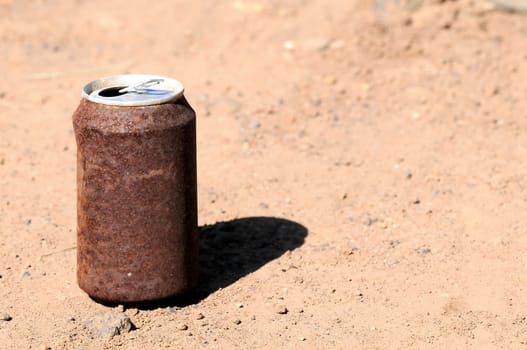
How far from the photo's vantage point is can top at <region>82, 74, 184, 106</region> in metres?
4.70

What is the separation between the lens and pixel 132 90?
488 centimetres

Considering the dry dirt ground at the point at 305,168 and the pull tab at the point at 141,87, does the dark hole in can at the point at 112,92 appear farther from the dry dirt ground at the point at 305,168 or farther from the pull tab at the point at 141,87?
the dry dirt ground at the point at 305,168

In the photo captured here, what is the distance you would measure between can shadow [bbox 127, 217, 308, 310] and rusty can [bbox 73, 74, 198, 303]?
32cm

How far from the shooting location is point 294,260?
5.70 meters

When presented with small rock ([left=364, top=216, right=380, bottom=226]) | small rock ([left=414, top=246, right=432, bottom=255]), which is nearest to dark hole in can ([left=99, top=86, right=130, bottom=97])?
small rock ([left=364, top=216, right=380, bottom=226])

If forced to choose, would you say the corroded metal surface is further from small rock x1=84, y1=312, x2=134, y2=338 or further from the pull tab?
the pull tab

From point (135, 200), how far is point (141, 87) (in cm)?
58

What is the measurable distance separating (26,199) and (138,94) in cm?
189

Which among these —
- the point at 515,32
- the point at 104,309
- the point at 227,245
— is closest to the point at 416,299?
the point at 227,245

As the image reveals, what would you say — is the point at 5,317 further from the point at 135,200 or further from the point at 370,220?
the point at 370,220

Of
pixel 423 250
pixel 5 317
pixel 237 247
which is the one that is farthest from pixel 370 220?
pixel 5 317

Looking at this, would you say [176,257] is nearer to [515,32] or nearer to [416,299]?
[416,299]

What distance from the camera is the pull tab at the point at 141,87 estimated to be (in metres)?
4.88

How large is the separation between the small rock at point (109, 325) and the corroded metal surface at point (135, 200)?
10 centimetres
